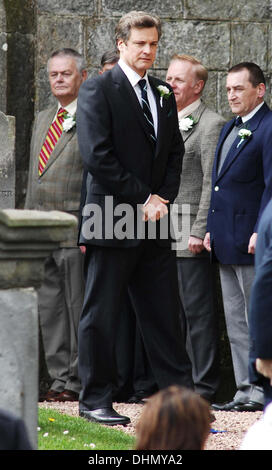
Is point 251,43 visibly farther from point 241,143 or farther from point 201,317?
point 201,317

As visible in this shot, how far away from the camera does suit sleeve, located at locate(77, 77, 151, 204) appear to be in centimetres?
580

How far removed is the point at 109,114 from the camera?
19.3 ft

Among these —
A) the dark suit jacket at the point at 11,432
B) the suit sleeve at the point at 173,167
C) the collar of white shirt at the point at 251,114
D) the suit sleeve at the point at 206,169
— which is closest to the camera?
the dark suit jacket at the point at 11,432

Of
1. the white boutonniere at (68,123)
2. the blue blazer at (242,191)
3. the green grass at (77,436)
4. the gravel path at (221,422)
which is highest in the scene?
the white boutonniere at (68,123)

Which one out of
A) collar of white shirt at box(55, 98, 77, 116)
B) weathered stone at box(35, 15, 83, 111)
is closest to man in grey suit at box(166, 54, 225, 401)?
collar of white shirt at box(55, 98, 77, 116)

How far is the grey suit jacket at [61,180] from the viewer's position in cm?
726

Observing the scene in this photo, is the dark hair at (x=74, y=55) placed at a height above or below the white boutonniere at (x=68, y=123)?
above

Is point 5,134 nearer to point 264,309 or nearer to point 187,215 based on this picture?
point 187,215

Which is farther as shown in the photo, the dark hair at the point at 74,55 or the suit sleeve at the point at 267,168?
the dark hair at the point at 74,55

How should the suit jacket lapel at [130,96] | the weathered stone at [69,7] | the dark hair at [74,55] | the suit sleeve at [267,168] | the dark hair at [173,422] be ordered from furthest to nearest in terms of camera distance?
the weathered stone at [69,7]
the dark hair at [74,55]
the suit sleeve at [267,168]
the suit jacket lapel at [130,96]
the dark hair at [173,422]

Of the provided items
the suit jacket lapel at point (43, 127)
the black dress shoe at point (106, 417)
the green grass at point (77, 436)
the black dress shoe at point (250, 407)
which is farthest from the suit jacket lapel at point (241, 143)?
the green grass at point (77, 436)

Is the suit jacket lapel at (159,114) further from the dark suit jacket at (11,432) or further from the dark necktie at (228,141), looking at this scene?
the dark suit jacket at (11,432)

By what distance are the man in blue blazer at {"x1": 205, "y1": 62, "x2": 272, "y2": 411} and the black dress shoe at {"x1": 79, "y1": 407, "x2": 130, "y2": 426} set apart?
112 cm

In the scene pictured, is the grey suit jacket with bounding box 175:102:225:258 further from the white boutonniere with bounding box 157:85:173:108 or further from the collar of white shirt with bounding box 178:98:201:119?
the white boutonniere with bounding box 157:85:173:108
